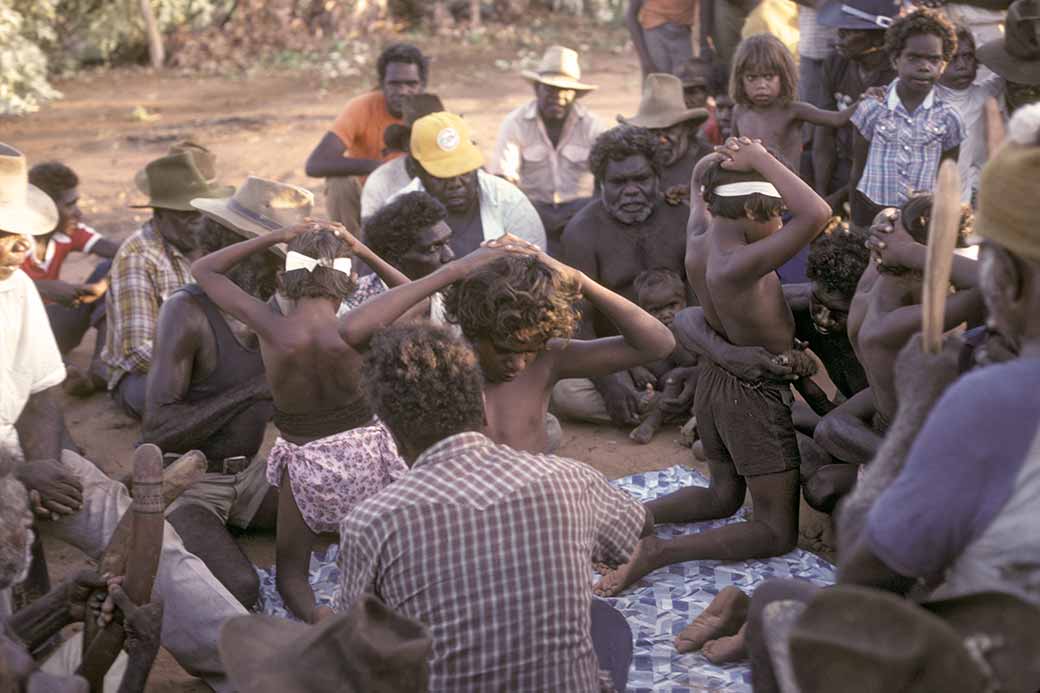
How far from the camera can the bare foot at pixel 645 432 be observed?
620cm

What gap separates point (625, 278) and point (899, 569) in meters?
4.31

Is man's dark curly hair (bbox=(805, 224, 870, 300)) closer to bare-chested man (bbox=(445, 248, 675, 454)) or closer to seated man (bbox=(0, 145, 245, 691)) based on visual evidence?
bare-chested man (bbox=(445, 248, 675, 454))

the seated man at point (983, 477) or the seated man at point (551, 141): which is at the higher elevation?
the seated man at point (983, 477)

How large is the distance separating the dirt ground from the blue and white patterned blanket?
12.1 feet

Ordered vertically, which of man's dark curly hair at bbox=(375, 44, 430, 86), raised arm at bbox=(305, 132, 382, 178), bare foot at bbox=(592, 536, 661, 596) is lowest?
bare foot at bbox=(592, 536, 661, 596)

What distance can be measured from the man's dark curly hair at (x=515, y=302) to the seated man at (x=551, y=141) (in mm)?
4035

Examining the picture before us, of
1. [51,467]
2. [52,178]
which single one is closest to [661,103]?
[52,178]

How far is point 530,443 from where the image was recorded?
414cm

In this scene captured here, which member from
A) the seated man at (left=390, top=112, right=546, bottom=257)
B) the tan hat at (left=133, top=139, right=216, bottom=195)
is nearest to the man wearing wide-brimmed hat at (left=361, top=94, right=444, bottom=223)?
the seated man at (left=390, top=112, right=546, bottom=257)

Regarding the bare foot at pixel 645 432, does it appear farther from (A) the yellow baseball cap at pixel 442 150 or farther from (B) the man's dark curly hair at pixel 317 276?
(B) the man's dark curly hair at pixel 317 276

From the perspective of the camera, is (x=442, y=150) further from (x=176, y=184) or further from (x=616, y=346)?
(x=616, y=346)

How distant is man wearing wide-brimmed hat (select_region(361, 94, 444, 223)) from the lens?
23.2ft

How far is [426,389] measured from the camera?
3012mm

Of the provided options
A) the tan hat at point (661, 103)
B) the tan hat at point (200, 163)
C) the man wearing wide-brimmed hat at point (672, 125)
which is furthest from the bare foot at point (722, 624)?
the tan hat at point (661, 103)
